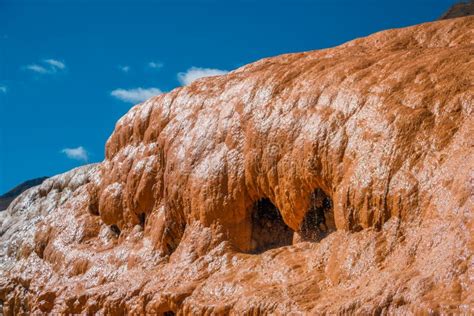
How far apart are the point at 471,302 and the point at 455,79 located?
8.75 feet

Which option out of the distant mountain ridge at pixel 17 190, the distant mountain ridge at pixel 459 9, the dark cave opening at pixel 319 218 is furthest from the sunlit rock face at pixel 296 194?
the distant mountain ridge at pixel 17 190

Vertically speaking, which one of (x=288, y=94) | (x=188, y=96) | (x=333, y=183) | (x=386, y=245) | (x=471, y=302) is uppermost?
(x=188, y=96)

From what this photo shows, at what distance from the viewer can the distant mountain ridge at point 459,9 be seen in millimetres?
21078

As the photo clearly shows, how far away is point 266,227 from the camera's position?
859cm

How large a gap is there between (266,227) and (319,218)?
1163 mm

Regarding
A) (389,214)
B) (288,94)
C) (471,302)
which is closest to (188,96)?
(288,94)

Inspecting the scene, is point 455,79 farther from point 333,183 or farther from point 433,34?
point 433,34

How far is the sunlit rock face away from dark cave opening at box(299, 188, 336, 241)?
2cm

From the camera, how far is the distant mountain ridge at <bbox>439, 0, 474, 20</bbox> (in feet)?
69.2

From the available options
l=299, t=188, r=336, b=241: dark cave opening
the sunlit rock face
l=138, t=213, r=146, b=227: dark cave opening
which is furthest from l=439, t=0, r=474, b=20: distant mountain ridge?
l=299, t=188, r=336, b=241: dark cave opening

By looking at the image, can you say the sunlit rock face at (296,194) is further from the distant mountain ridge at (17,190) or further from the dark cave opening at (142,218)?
the distant mountain ridge at (17,190)

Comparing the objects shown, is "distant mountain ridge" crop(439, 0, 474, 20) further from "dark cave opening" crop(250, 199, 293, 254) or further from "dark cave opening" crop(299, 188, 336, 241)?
"dark cave opening" crop(299, 188, 336, 241)

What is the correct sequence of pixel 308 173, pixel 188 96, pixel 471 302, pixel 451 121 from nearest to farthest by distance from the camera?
1. pixel 471 302
2. pixel 451 121
3. pixel 308 173
4. pixel 188 96

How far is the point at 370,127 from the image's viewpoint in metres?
6.64
